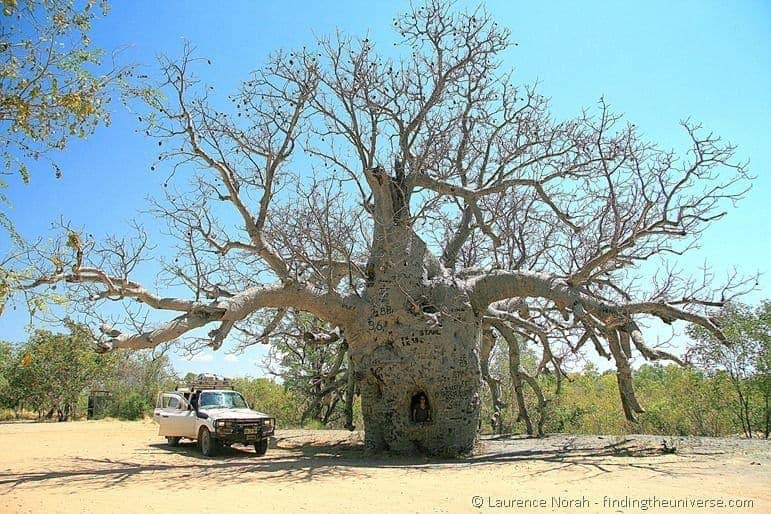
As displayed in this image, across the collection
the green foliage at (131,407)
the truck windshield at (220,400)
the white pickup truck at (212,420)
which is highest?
the truck windshield at (220,400)

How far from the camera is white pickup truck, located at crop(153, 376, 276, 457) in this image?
11.2m

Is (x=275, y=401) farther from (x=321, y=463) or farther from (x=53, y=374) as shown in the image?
(x=321, y=463)

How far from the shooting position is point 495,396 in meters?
14.2

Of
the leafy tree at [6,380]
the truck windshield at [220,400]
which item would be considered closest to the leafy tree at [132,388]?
the leafy tree at [6,380]

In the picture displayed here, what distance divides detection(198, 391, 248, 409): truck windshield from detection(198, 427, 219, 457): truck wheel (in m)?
0.70

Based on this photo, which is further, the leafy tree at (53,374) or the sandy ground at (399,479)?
the leafy tree at (53,374)

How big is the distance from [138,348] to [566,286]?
271 inches

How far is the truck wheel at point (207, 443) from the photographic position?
11.3m

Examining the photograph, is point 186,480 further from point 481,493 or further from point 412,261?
point 412,261

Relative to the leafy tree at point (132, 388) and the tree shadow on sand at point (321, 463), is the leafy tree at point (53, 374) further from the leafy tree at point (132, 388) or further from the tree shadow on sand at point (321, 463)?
the tree shadow on sand at point (321, 463)

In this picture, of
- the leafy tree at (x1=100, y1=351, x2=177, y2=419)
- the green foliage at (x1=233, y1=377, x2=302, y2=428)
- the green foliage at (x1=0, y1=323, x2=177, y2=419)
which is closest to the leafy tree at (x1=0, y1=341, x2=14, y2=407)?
the green foliage at (x1=0, y1=323, x2=177, y2=419)

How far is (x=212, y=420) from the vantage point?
11422 mm

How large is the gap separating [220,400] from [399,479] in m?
6.30

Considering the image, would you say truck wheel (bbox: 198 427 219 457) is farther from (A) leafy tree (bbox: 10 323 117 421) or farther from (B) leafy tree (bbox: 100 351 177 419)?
(A) leafy tree (bbox: 10 323 117 421)
